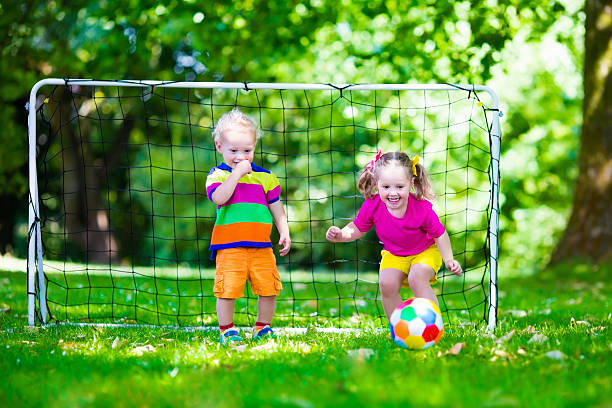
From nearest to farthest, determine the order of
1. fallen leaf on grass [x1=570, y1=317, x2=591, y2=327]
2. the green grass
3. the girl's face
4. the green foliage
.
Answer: the green grass → the girl's face → fallen leaf on grass [x1=570, y1=317, x2=591, y2=327] → the green foliage

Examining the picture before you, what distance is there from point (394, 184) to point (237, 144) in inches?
47.7

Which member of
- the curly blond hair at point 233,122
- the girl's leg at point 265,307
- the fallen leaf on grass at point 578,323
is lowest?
the fallen leaf on grass at point 578,323

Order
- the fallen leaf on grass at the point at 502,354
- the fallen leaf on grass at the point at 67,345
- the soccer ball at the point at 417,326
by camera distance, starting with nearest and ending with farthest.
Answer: the fallen leaf on grass at the point at 502,354, the soccer ball at the point at 417,326, the fallen leaf on grass at the point at 67,345

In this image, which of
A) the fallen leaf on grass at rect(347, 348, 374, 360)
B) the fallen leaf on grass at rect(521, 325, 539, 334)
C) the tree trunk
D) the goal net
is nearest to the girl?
the goal net

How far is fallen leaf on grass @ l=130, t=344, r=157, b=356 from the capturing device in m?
4.20

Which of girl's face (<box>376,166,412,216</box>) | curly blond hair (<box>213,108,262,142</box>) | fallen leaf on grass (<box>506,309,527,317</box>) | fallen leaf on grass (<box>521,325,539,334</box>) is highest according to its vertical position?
curly blond hair (<box>213,108,262,142</box>)

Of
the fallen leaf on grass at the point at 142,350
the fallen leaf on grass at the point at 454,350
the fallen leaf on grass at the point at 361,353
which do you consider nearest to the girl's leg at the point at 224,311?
the fallen leaf on grass at the point at 142,350

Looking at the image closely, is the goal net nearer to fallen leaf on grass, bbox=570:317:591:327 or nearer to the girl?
the girl

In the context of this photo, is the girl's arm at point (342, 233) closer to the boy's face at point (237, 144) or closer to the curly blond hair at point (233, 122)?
the boy's face at point (237, 144)

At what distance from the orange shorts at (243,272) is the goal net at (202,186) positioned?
933 mm

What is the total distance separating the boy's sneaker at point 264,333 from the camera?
4.80m

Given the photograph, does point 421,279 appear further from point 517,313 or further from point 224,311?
point 517,313

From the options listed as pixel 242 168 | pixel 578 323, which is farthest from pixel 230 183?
pixel 578 323

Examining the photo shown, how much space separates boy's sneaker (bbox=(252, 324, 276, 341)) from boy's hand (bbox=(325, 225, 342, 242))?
83 centimetres
